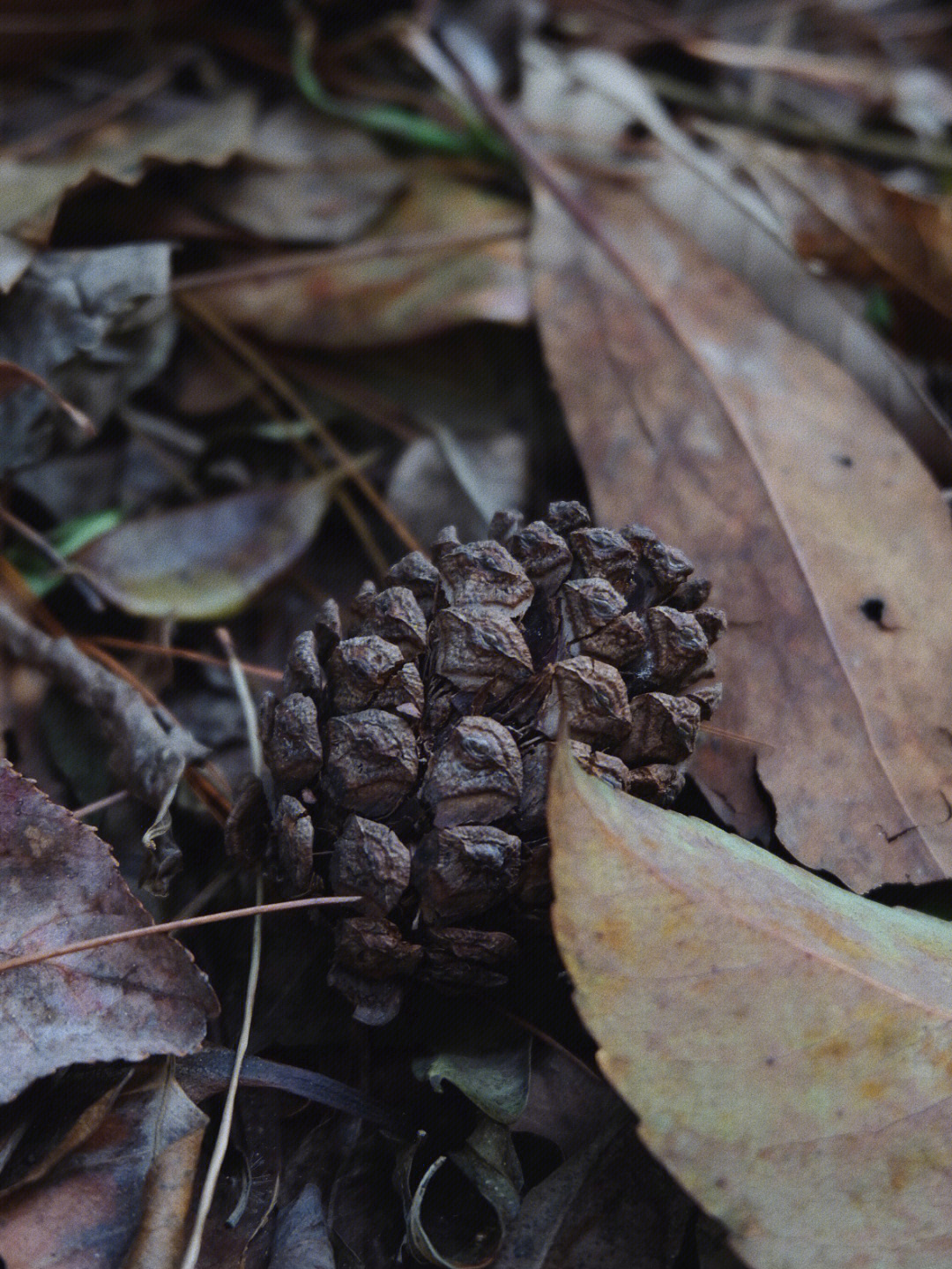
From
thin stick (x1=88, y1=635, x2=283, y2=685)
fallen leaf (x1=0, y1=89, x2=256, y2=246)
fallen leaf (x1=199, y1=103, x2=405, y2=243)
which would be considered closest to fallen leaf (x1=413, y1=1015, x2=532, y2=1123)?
thin stick (x1=88, y1=635, x2=283, y2=685)

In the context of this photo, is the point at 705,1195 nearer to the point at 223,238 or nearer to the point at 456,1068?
the point at 456,1068

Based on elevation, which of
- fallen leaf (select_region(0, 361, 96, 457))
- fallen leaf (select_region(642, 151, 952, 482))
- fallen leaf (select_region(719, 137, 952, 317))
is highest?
fallen leaf (select_region(719, 137, 952, 317))

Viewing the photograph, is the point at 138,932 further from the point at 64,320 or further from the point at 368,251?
the point at 368,251

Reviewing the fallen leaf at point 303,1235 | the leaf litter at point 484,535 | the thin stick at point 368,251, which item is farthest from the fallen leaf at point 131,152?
the fallen leaf at point 303,1235

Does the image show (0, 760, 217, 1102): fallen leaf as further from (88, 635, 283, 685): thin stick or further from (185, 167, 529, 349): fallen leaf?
(185, 167, 529, 349): fallen leaf

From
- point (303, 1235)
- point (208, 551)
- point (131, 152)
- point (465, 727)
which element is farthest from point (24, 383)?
point (303, 1235)
